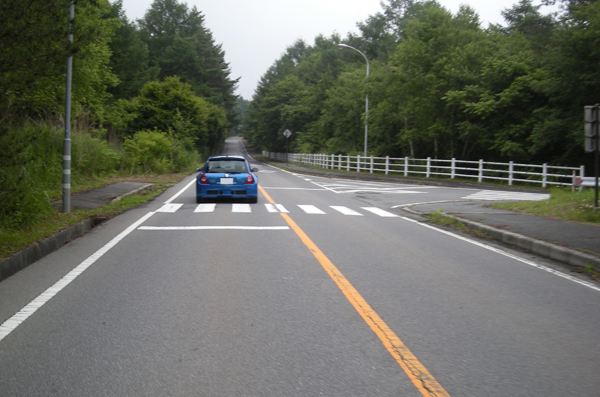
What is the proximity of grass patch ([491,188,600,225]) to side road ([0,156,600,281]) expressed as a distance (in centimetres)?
62

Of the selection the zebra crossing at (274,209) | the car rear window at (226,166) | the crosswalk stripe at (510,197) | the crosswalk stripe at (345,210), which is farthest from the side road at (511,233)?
the crosswalk stripe at (510,197)

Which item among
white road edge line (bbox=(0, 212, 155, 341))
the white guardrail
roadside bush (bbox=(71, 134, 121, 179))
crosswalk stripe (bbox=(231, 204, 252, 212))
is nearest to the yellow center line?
white road edge line (bbox=(0, 212, 155, 341))

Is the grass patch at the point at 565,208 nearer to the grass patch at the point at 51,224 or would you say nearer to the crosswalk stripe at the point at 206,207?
the crosswalk stripe at the point at 206,207

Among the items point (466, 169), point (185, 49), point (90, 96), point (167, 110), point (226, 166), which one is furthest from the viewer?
point (185, 49)

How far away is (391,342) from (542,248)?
18.1ft

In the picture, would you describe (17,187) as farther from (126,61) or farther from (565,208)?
(126,61)

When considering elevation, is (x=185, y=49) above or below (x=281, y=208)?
above

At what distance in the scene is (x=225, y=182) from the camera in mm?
15852

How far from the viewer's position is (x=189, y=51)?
7331cm

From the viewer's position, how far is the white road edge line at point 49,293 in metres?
4.72

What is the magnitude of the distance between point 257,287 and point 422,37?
3196 cm

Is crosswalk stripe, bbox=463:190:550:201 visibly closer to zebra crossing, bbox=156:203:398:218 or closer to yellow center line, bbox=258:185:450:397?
zebra crossing, bbox=156:203:398:218

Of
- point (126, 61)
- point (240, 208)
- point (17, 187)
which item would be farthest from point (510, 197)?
point (126, 61)

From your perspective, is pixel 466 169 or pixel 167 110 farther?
pixel 167 110
